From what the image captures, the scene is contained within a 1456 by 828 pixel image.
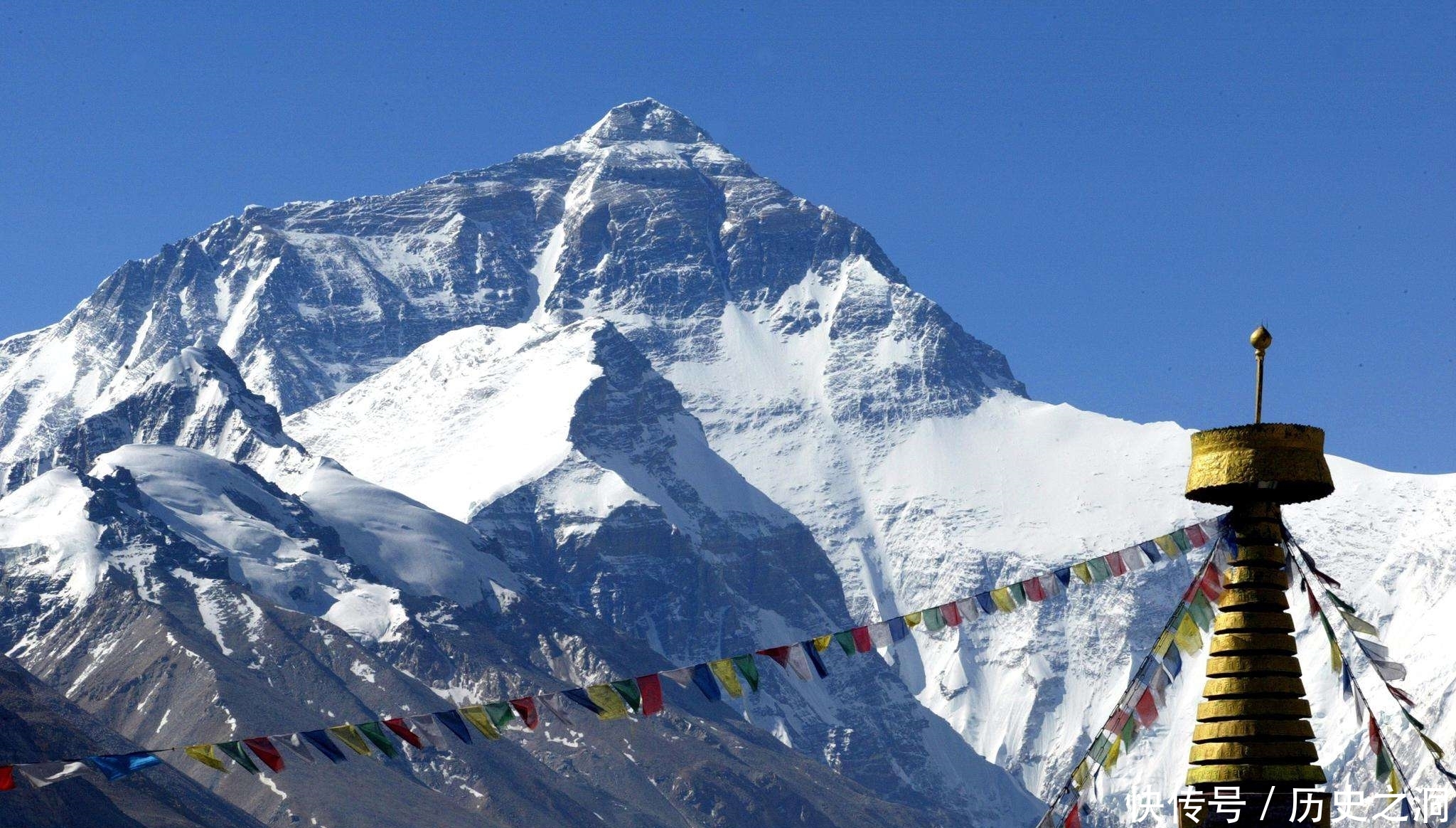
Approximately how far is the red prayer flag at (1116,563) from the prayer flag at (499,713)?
8.32 metres

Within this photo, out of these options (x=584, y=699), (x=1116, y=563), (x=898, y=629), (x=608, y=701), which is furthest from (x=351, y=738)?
(x=1116, y=563)

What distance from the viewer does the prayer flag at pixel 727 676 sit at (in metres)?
31.2

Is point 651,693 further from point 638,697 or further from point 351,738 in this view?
point 351,738

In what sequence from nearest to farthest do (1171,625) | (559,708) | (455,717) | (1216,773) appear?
(1216,773) < (1171,625) < (455,717) < (559,708)

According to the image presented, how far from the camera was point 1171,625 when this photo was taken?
28094mm

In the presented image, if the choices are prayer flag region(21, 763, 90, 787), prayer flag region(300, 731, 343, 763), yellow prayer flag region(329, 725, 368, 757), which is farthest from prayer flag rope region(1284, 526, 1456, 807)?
prayer flag region(21, 763, 90, 787)

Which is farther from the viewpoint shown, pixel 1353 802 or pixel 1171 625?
pixel 1353 802

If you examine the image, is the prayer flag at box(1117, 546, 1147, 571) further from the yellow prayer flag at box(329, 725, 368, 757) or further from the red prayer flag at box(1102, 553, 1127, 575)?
the yellow prayer flag at box(329, 725, 368, 757)

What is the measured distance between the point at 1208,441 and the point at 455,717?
10567mm

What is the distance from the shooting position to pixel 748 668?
105 feet

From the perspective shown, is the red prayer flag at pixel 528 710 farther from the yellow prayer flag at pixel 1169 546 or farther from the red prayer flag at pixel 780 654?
the yellow prayer flag at pixel 1169 546

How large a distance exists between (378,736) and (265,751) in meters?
Result: 1.81

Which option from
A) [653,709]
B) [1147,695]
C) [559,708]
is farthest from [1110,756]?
[559,708]

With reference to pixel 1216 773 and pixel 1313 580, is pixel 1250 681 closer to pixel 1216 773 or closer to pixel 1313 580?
pixel 1216 773
